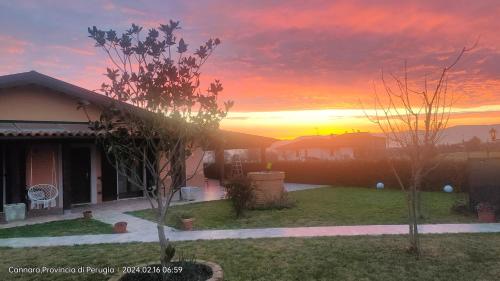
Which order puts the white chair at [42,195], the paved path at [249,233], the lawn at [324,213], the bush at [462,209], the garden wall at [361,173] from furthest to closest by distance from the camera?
1. the garden wall at [361,173]
2. the white chair at [42,195]
3. the bush at [462,209]
4. the lawn at [324,213]
5. the paved path at [249,233]

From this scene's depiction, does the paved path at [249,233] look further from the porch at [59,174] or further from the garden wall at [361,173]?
the garden wall at [361,173]

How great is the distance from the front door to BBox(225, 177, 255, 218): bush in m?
7.08

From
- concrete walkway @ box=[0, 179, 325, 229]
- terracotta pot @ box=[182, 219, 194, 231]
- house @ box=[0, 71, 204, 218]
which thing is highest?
house @ box=[0, 71, 204, 218]

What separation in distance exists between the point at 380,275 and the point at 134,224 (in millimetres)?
7225

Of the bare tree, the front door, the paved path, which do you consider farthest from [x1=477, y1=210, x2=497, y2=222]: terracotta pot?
the front door

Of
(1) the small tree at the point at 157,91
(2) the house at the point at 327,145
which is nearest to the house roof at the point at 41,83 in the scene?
(1) the small tree at the point at 157,91

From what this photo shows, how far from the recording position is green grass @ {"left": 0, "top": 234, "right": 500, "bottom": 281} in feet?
20.8

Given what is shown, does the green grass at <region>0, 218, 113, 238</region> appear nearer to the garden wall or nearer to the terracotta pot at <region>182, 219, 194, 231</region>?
the terracotta pot at <region>182, 219, 194, 231</region>

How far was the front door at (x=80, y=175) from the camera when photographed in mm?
15836

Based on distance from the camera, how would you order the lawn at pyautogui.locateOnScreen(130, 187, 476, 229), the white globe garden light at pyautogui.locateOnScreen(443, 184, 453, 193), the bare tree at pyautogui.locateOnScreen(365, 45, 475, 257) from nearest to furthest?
the bare tree at pyautogui.locateOnScreen(365, 45, 475, 257), the lawn at pyautogui.locateOnScreen(130, 187, 476, 229), the white globe garden light at pyautogui.locateOnScreen(443, 184, 453, 193)

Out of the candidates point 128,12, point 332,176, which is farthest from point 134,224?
point 332,176

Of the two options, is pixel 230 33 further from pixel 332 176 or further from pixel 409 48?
pixel 332 176

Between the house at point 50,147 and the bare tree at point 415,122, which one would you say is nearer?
the bare tree at point 415,122

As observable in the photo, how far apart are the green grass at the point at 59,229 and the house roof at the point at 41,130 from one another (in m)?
2.70
